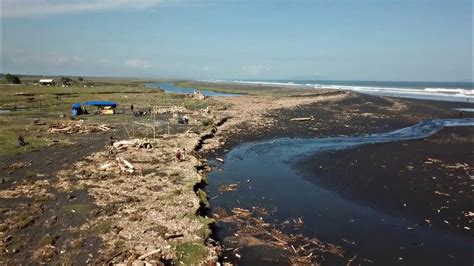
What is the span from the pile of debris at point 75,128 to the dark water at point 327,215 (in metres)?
18.4

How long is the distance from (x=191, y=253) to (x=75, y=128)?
34.7 metres

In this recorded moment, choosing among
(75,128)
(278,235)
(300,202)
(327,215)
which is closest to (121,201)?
(278,235)

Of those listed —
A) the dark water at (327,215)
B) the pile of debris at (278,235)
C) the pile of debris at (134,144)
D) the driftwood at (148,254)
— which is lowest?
the pile of debris at (278,235)

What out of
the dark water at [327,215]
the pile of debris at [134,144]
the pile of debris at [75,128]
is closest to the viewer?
the dark water at [327,215]

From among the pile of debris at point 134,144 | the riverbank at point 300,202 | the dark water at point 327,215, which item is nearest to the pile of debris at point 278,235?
the riverbank at point 300,202

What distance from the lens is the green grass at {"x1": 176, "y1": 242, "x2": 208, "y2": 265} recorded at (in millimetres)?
16469

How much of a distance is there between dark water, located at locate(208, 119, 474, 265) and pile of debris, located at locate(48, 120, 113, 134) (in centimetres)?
1843

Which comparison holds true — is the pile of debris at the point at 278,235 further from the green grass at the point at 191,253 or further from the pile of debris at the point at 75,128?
the pile of debris at the point at 75,128

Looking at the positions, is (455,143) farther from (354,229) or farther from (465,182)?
(354,229)

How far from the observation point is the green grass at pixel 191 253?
16.5 m

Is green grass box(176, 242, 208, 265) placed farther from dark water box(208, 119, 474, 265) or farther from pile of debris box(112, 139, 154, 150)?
pile of debris box(112, 139, 154, 150)

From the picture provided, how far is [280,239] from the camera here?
63.4 feet

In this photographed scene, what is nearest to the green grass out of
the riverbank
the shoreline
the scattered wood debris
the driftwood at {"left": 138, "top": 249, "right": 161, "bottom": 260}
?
the shoreline

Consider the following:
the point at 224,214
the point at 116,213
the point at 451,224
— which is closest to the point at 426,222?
the point at 451,224
